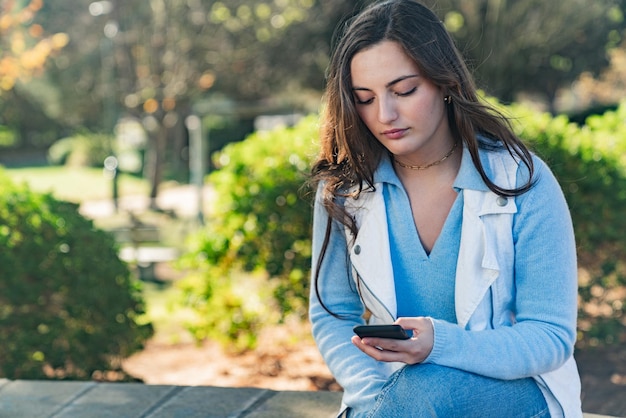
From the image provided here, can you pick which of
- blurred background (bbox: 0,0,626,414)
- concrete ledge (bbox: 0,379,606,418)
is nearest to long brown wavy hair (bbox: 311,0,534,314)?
blurred background (bbox: 0,0,626,414)

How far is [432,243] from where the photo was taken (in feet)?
7.89

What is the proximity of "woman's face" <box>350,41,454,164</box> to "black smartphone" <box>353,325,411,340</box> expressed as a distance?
548 mm

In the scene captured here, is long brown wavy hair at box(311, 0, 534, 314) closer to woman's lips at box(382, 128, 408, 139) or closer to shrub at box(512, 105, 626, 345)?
woman's lips at box(382, 128, 408, 139)

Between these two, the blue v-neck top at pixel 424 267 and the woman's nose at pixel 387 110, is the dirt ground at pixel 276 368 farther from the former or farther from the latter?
→ the woman's nose at pixel 387 110

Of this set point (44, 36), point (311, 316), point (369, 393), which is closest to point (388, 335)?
point (369, 393)

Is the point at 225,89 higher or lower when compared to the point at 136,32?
lower

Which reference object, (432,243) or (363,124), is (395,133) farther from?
(432,243)

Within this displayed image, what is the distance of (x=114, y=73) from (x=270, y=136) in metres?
24.8

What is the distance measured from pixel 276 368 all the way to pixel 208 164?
1996 cm

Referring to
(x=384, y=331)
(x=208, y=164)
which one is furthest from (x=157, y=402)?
(x=208, y=164)

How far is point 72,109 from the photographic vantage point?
119 ft

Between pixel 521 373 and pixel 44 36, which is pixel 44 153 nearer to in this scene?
pixel 44 36

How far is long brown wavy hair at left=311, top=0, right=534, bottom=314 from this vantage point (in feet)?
7.57

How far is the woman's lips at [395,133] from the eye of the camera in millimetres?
2377
